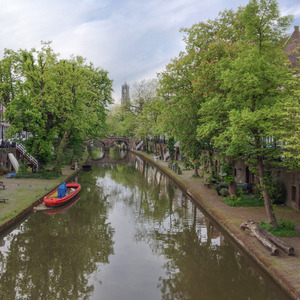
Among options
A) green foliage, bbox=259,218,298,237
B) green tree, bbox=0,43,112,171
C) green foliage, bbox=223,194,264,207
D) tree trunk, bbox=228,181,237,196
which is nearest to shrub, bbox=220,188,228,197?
tree trunk, bbox=228,181,237,196

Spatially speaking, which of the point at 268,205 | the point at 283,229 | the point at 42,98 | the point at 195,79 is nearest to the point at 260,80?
the point at 268,205

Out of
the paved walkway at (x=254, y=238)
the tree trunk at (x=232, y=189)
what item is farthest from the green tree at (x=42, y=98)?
the tree trunk at (x=232, y=189)

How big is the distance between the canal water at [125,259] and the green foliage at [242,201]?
2316mm

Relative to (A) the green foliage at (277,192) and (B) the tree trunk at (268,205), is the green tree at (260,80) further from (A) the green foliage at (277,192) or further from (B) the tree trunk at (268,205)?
(A) the green foliage at (277,192)

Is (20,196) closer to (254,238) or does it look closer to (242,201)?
(242,201)

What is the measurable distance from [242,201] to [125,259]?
11072 mm

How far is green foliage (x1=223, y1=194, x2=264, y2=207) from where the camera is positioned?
69.7 feet

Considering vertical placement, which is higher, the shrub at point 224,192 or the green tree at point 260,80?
the green tree at point 260,80

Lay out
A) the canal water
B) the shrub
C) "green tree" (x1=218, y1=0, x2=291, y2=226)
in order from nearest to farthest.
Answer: the canal water → "green tree" (x1=218, y1=0, x2=291, y2=226) → the shrub

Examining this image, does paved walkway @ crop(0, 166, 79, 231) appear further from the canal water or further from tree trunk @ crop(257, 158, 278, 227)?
tree trunk @ crop(257, 158, 278, 227)

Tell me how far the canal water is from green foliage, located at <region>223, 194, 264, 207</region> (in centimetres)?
232

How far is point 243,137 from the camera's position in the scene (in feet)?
48.4

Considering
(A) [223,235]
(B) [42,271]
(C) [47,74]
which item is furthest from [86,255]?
(C) [47,74]

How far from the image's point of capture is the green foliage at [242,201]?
836 inches
